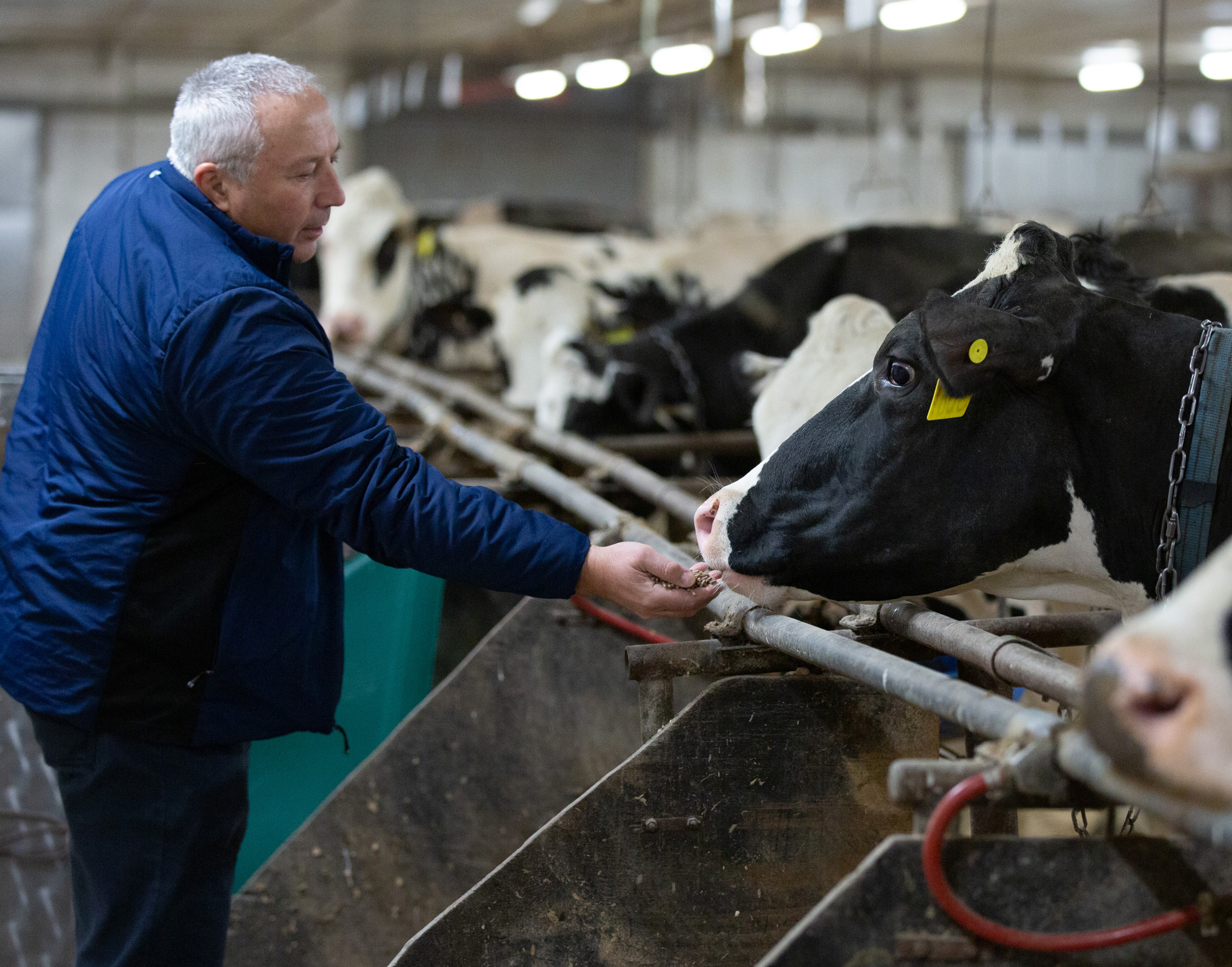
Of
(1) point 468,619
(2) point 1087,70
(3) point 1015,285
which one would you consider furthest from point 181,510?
(2) point 1087,70

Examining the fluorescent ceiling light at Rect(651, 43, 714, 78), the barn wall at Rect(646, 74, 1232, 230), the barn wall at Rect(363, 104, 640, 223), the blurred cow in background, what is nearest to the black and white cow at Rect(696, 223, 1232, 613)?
the blurred cow in background

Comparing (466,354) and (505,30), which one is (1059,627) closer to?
(466,354)

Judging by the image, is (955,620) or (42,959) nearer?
(955,620)

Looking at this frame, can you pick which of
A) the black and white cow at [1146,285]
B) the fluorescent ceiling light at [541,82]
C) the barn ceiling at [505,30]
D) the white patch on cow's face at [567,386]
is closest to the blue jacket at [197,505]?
the black and white cow at [1146,285]

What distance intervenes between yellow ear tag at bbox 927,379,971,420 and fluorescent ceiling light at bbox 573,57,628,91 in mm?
10341

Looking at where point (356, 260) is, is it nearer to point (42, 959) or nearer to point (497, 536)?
point (42, 959)

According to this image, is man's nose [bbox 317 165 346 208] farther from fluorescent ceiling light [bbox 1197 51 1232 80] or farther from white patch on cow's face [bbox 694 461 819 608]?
fluorescent ceiling light [bbox 1197 51 1232 80]

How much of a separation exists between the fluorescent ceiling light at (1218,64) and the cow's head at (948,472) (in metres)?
13.9

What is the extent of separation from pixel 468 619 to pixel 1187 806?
2830 mm

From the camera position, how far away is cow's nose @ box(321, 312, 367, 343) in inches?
307

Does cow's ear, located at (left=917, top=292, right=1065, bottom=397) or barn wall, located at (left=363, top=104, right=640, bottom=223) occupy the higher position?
barn wall, located at (left=363, top=104, right=640, bottom=223)

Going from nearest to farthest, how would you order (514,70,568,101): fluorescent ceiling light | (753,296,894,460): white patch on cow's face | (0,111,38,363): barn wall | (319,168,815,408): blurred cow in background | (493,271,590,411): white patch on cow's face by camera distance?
(753,296,894,460): white patch on cow's face < (493,271,590,411): white patch on cow's face < (319,168,815,408): blurred cow in background < (514,70,568,101): fluorescent ceiling light < (0,111,38,363): barn wall

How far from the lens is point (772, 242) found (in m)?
7.64

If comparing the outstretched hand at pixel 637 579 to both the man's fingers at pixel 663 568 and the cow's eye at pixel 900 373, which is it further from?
the cow's eye at pixel 900 373
